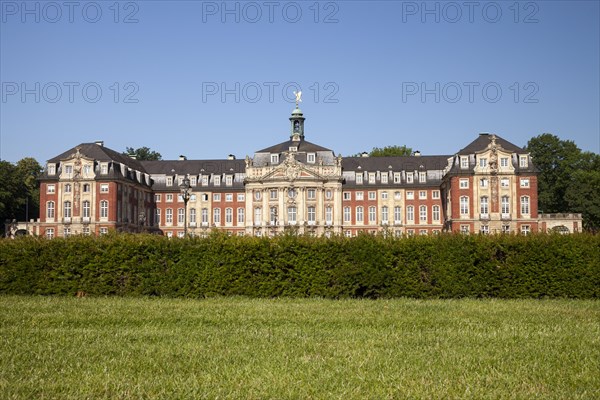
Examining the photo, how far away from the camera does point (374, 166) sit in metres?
77.6

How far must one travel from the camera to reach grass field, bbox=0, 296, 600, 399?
7727mm

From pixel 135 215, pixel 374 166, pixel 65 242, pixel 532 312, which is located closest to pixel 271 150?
pixel 374 166

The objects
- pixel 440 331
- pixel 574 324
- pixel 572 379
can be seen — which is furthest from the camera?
pixel 574 324

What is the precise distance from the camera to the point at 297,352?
9.89 meters

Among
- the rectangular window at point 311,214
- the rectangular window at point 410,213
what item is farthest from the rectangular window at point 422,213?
the rectangular window at point 311,214

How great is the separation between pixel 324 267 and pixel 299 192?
5505 cm

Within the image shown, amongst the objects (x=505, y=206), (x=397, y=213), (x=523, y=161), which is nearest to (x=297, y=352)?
(x=505, y=206)

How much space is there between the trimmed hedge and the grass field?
3.66 m

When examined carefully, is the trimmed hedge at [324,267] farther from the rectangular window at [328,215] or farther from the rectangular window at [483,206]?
the rectangular window at [328,215]

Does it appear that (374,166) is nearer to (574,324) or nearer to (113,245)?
(113,245)

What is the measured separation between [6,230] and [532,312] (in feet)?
225

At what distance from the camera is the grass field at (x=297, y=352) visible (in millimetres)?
7727

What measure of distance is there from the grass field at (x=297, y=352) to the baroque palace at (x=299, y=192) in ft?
166

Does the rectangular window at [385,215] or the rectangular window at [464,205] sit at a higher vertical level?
the rectangular window at [464,205]
